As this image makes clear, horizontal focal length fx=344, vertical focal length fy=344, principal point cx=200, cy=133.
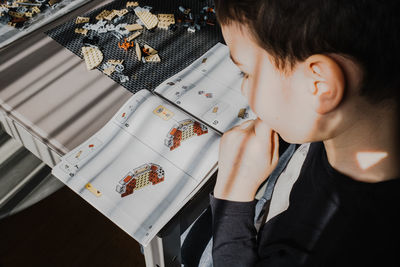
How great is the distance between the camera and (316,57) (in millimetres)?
451

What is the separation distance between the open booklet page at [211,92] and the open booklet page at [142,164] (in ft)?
0.13

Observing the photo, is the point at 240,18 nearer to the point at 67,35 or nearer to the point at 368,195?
the point at 368,195

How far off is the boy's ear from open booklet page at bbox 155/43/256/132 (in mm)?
357

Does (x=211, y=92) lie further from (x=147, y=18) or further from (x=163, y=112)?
(x=147, y=18)

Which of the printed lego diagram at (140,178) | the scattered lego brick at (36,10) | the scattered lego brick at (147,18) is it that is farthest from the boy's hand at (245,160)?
the scattered lego brick at (36,10)

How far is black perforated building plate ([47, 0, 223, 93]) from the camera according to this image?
933 millimetres

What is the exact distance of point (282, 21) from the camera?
46cm

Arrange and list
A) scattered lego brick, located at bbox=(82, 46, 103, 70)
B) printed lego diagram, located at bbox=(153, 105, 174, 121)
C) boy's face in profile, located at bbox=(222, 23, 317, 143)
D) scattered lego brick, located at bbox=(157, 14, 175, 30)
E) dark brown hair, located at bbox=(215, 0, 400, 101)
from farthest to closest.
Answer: scattered lego brick, located at bbox=(157, 14, 175, 30)
scattered lego brick, located at bbox=(82, 46, 103, 70)
printed lego diagram, located at bbox=(153, 105, 174, 121)
boy's face in profile, located at bbox=(222, 23, 317, 143)
dark brown hair, located at bbox=(215, 0, 400, 101)

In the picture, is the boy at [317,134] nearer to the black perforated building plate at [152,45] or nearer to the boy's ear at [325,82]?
the boy's ear at [325,82]

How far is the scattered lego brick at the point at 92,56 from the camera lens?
3.10 ft

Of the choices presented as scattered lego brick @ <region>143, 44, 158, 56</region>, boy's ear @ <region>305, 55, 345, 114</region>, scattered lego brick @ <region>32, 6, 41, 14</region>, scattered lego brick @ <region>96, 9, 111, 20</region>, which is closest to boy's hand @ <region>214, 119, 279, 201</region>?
boy's ear @ <region>305, 55, 345, 114</region>

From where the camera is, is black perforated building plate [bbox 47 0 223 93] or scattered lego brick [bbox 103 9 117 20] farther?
scattered lego brick [bbox 103 9 117 20]

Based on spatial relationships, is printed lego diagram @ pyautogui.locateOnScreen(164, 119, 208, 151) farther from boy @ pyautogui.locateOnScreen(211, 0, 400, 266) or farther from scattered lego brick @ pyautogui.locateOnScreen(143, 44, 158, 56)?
scattered lego brick @ pyautogui.locateOnScreen(143, 44, 158, 56)

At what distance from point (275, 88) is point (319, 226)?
27cm
